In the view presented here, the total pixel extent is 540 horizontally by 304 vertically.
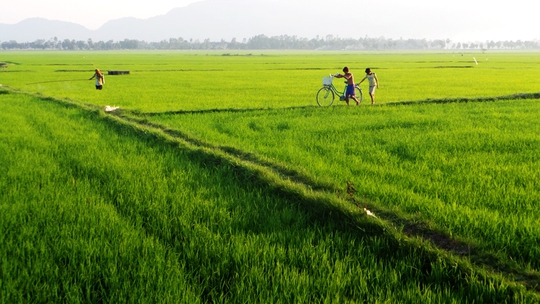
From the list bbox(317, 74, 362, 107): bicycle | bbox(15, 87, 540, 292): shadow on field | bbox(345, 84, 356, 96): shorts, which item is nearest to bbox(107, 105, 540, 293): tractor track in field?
bbox(15, 87, 540, 292): shadow on field

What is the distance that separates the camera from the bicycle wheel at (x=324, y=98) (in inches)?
462

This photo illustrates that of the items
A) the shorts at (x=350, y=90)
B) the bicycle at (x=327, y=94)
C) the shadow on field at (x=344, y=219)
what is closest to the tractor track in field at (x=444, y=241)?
the shadow on field at (x=344, y=219)

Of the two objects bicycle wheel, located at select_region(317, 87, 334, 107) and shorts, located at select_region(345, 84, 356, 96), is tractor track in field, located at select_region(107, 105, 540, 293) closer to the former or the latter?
shorts, located at select_region(345, 84, 356, 96)

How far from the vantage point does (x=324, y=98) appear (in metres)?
11.8

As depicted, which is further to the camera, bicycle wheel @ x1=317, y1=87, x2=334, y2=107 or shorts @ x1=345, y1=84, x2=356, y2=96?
bicycle wheel @ x1=317, y1=87, x2=334, y2=107

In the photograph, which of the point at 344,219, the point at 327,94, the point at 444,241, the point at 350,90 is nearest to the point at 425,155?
the point at 344,219

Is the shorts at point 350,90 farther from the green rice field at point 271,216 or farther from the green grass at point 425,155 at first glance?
the green rice field at point 271,216

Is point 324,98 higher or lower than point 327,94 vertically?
Result: lower

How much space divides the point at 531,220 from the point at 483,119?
639 centimetres

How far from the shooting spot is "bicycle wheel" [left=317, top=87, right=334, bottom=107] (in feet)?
38.5

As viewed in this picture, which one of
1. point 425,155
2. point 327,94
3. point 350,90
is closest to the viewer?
point 425,155

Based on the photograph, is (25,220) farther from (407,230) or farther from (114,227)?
(407,230)

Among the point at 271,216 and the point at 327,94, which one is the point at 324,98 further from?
the point at 271,216

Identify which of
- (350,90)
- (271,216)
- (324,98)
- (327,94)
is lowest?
(271,216)
